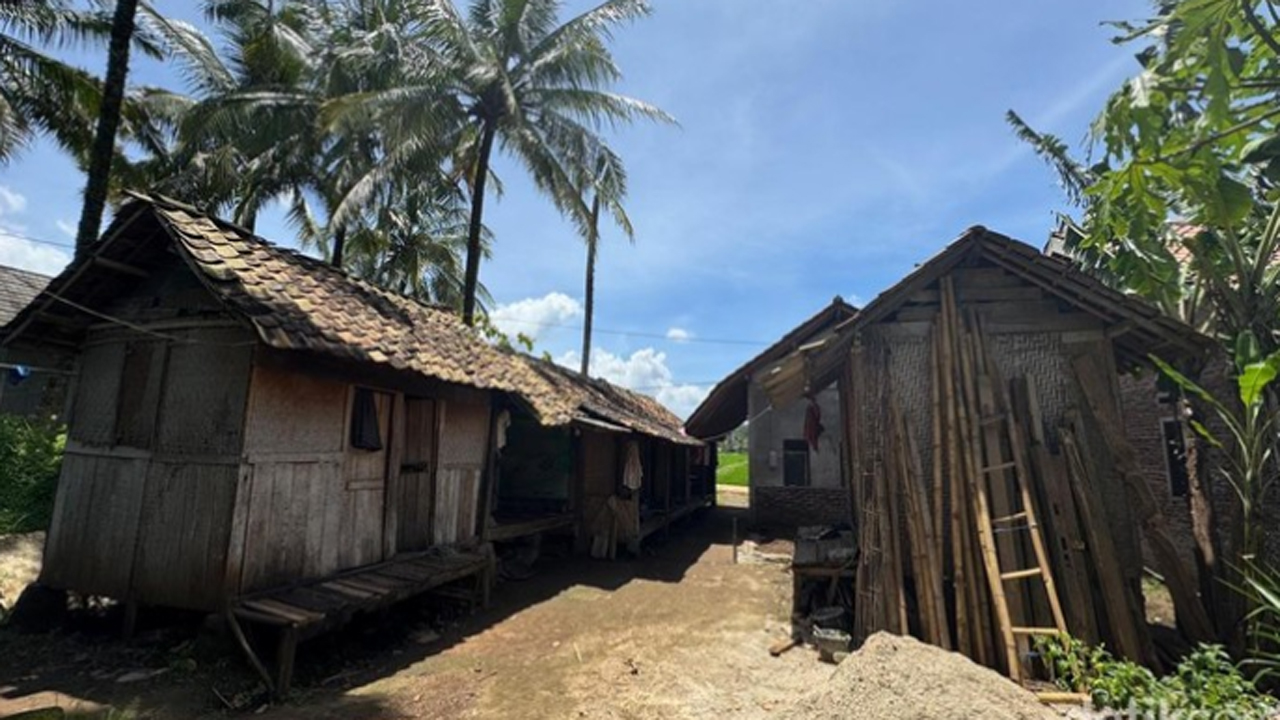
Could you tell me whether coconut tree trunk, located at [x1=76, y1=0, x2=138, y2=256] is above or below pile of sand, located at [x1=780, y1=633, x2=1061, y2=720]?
above

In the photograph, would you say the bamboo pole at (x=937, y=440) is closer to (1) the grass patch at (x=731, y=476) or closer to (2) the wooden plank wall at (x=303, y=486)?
(2) the wooden plank wall at (x=303, y=486)

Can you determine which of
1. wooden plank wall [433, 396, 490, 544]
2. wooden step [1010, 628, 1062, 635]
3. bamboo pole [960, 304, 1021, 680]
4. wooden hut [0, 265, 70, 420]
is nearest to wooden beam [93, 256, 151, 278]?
wooden plank wall [433, 396, 490, 544]

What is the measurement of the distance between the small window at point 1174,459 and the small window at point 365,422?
1301 centimetres

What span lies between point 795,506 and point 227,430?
1308cm

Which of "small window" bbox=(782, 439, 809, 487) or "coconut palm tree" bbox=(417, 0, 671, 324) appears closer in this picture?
"coconut palm tree" bbox=(417, 0, 671, 324)

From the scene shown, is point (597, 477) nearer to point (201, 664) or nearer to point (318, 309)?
point (318, 309)

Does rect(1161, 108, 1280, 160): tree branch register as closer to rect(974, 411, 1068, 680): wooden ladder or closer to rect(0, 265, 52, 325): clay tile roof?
rect(974, 411, 1068, 680): wooden ladder

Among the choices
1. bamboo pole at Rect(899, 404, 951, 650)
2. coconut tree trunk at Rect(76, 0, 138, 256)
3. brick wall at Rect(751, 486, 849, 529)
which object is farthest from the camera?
brick wall at Rect(751, 486, 849, 529)

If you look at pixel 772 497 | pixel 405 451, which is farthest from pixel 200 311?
pixel 772 497

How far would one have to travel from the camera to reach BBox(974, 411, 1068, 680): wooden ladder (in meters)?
5.60

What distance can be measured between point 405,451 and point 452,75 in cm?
868

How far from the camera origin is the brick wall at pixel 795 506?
1489 centimetres

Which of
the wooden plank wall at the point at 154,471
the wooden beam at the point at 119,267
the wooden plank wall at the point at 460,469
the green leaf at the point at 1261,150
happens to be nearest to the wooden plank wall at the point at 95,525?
the wooden plank wall at the point at 154,471

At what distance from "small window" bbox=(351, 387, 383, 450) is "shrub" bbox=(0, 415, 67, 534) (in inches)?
281
